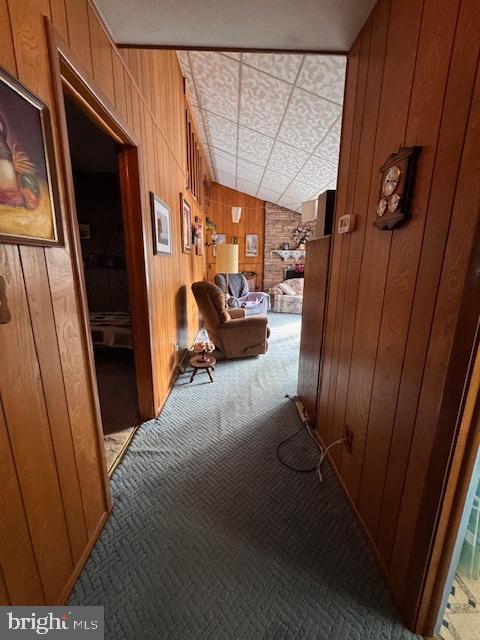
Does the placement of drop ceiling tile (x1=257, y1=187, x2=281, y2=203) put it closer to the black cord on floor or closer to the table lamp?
the table lamp

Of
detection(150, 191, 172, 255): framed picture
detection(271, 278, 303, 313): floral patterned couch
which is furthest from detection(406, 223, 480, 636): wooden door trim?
detection(271, 278, 303, 313): floral patterned couch

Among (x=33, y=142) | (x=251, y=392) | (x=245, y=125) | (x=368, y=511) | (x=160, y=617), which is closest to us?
(x=33, y=142)

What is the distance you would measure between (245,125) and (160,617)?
4.55 meters

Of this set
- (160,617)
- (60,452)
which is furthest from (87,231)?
(160,617)

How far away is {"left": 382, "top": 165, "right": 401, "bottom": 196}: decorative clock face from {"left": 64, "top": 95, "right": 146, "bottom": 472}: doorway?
1.50m

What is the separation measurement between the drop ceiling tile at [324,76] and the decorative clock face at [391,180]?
174cm

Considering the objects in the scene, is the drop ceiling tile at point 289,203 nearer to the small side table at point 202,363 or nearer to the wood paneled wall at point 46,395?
the small side table at point 202,363

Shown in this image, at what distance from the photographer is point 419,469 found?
846mm

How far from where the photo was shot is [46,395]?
85 centimetres

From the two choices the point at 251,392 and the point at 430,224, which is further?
the point at 251,392

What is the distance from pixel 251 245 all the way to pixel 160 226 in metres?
5.16

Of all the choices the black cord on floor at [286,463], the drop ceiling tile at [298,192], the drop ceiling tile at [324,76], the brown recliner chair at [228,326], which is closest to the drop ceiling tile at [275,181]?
the drop ceiling tile at [298,192]

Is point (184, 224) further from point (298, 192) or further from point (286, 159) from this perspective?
point (298, 192)

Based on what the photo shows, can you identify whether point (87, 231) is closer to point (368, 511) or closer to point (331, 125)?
point (331, 125)
